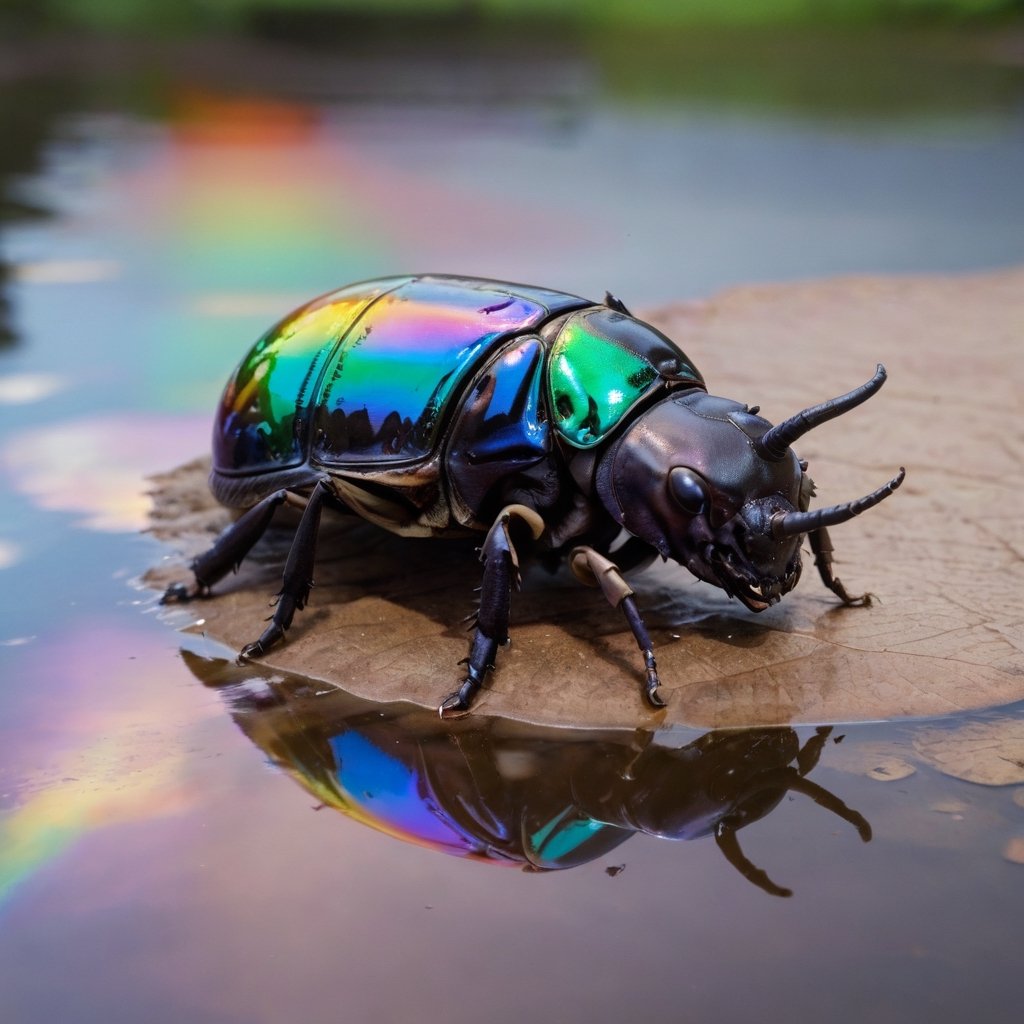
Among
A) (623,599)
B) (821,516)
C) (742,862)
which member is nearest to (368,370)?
(623,599)

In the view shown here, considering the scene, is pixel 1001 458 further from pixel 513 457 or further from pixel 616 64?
pixel 616 64

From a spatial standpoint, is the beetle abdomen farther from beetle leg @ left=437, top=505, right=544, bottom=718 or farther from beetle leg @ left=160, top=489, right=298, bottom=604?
beetle leg @ left=437, top=505, right=544, bottom=718

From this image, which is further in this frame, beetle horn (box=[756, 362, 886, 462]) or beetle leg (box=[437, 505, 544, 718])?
beetle leg (box=[437, 505, 544, 718])

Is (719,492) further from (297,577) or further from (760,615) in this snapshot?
(297,577)

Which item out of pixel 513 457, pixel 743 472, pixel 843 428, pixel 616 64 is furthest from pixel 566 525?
pixel 616 64

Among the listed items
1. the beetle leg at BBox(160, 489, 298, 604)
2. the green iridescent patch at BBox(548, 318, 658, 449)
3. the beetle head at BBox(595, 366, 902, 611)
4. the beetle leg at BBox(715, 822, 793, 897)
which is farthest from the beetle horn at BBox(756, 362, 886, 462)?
the beetle leg at BBox(160, 489, 298, 604)

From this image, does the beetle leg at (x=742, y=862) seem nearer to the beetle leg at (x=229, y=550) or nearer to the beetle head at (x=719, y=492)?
the beetle head at (x=719, y=492)

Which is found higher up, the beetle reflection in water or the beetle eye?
the beetle eye

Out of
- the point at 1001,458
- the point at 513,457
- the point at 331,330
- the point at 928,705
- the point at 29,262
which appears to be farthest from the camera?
the point at 29,262
